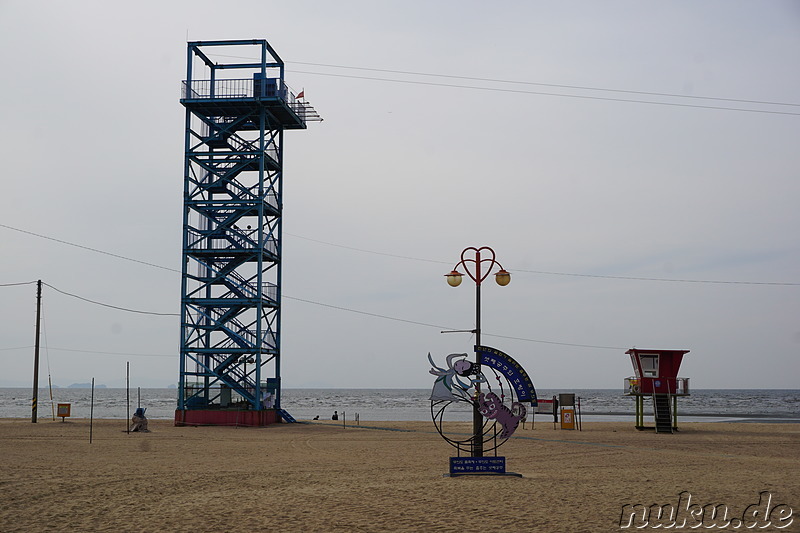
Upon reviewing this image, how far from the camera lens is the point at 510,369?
62.5 feet

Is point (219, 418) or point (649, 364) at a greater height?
point (649, 364)

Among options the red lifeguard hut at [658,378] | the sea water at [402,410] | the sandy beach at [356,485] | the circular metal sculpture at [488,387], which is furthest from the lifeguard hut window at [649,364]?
the circular metal sculpture at [488,387]

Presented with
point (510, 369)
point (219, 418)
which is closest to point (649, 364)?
point (219, 418)

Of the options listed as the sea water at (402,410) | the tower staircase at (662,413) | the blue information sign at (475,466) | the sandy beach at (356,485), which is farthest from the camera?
the sea water at (402,410)

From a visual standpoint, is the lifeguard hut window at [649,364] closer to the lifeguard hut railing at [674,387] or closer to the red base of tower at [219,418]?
the lifeguard hut railing at [674,387]

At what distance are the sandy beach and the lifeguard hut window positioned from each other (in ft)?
38.7

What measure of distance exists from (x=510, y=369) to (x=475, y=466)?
8.12 ft

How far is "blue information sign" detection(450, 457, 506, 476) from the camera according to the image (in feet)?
60.7

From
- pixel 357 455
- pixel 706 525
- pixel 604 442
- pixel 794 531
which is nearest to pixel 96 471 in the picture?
pixel 357 455

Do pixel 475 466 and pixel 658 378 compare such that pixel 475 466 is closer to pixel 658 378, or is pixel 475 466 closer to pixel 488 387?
pixel 488 387

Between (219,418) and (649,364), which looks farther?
(649,364)

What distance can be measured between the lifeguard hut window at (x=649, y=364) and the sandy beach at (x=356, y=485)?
11784mm

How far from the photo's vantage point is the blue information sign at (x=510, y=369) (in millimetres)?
18812

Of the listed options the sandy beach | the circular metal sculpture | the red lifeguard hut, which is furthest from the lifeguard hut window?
the circular metal sculpture
